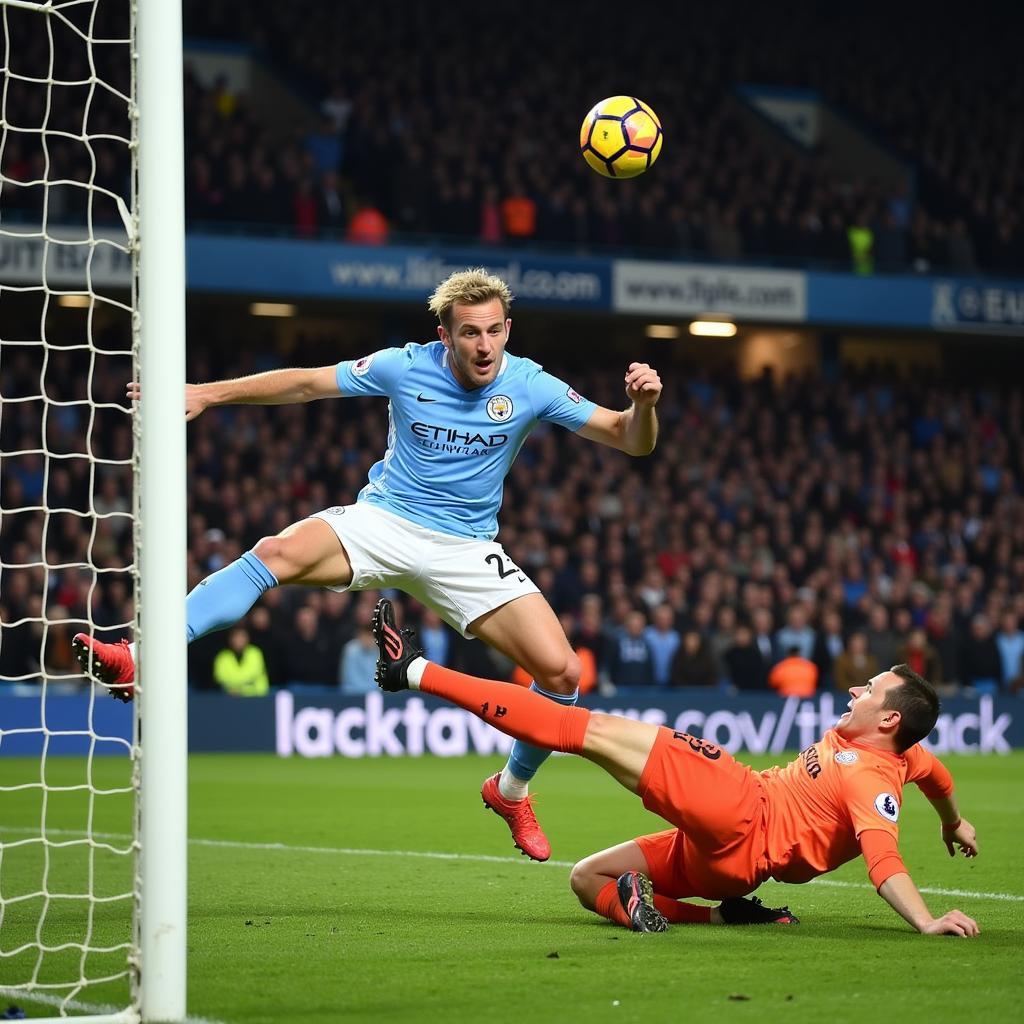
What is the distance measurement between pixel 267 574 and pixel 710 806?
1983 mm

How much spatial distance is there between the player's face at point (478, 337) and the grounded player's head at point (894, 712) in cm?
199

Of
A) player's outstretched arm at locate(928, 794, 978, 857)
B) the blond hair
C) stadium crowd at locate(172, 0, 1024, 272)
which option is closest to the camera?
player's outstretched arm at locate(928, 794, 978, 857)

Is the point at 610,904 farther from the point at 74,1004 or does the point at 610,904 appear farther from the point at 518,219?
the point at 518,219

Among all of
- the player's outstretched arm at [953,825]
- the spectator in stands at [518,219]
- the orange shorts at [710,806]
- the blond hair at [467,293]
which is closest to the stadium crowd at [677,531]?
the spectator in stands at [518,219]

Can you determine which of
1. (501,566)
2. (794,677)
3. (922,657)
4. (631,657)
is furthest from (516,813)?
(922,657)

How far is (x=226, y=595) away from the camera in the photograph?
6395 mm

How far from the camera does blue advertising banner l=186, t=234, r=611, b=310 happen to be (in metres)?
22.0

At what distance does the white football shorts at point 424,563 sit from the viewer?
674cm

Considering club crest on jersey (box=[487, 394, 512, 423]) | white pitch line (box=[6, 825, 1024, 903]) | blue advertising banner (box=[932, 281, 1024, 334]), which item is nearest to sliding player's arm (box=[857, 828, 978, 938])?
white pitch line (box=[6, 825, 1024, 903])

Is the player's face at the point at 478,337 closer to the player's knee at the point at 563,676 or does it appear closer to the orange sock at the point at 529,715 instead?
the player's knee at the point at 563,676

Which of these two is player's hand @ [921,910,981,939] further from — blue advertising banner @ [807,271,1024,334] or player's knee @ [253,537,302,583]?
blue advertising banner @ [807,271,1024,334]

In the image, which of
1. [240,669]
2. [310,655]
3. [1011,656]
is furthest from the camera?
[1011,656]

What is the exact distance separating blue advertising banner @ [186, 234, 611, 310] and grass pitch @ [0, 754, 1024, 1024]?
12.4 meters

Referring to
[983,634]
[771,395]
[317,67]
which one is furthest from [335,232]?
[983,634]
